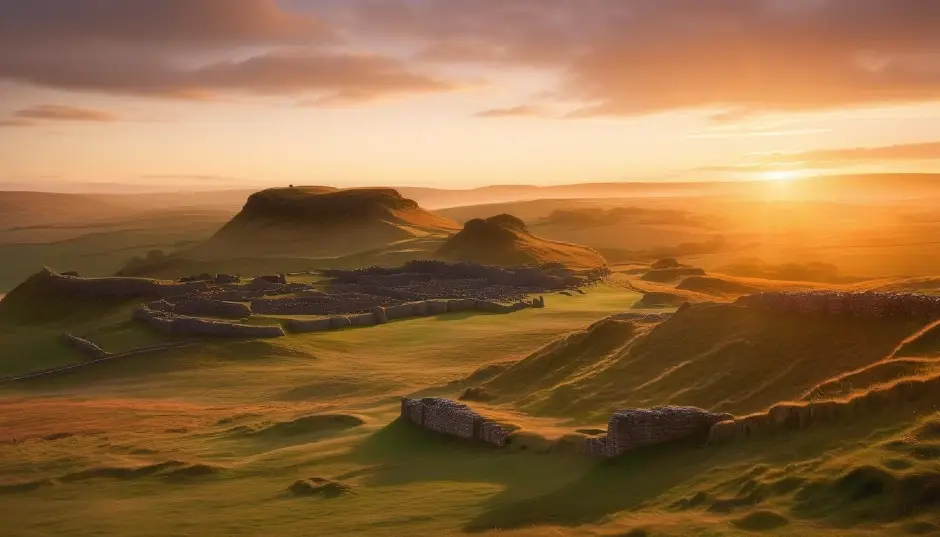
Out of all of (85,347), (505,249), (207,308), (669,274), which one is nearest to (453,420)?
(85,347)

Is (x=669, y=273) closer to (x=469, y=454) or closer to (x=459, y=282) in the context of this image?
(x=459, y=282)

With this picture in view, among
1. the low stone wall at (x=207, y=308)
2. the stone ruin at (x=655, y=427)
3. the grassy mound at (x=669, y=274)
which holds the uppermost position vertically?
the stone ruin at (x=655, y=427)

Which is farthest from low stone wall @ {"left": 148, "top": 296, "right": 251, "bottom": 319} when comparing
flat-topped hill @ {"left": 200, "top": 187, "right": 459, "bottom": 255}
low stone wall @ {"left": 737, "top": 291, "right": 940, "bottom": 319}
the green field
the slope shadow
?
flat-topped hill @ {"left": 200, "top": 187, "right": 459, "bottom": 255}

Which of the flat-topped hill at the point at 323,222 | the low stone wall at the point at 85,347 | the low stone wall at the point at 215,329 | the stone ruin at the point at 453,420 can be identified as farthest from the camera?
the flat-topped hill at the point at 323,222

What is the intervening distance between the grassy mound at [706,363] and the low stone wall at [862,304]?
0.20m

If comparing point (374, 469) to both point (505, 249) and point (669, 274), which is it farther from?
point (505, 249)

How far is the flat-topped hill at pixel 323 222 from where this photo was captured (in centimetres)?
10881

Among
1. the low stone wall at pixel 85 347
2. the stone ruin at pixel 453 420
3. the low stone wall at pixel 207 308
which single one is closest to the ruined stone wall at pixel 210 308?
the low stone wall at pixel 207 308

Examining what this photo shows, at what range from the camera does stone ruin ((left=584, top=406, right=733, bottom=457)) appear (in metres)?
18.2

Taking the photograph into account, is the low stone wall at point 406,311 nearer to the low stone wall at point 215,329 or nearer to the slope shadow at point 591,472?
the low stone wall at point 215,329

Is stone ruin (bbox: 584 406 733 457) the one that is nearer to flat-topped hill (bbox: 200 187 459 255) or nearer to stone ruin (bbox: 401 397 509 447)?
stone ruin (bbox: 401 397 509 447)

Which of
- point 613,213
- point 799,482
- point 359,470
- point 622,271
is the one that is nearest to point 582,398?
point 359,470

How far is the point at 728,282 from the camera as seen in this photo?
2623 inches

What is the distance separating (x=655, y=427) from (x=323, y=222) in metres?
101
